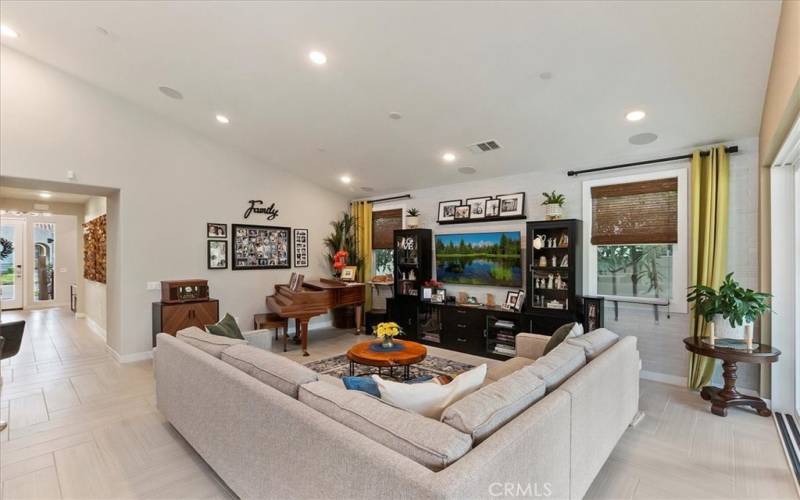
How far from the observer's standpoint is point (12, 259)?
9180mm

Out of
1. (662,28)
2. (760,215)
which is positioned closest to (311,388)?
(662,28)

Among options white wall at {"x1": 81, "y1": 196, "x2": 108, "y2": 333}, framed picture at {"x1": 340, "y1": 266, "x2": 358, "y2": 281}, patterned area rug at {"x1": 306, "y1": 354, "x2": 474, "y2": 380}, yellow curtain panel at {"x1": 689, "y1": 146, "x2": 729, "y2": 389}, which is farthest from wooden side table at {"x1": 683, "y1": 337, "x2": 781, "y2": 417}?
white wall at {"x1": 81, "y1": 196, "x2": 108, "y2": 333}

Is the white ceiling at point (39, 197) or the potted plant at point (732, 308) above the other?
the white ceiling at point (39, 197)

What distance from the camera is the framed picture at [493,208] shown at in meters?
5.47

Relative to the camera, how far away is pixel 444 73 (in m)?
3.29

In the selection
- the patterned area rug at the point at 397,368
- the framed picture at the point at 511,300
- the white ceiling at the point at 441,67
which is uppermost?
the white ceiling at the point at 441,67

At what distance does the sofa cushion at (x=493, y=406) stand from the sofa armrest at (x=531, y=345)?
5.90 feet

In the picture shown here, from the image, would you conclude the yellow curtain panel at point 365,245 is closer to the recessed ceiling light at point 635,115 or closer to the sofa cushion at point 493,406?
the recessed ceiling light at point 635,115

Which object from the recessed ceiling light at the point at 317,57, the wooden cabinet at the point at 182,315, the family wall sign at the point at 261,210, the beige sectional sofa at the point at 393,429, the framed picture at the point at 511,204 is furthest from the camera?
the family wall sign at the point at 261,210

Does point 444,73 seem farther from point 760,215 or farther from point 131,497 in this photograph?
point 131,497

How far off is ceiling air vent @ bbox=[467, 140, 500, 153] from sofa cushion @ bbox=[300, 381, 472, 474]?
12.0ft

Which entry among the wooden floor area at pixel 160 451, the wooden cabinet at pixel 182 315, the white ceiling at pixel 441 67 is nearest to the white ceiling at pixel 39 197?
the wooden cabinet at pixel 182 315

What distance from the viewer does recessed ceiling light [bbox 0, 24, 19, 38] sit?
3.79 m

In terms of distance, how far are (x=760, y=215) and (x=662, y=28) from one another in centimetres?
233
